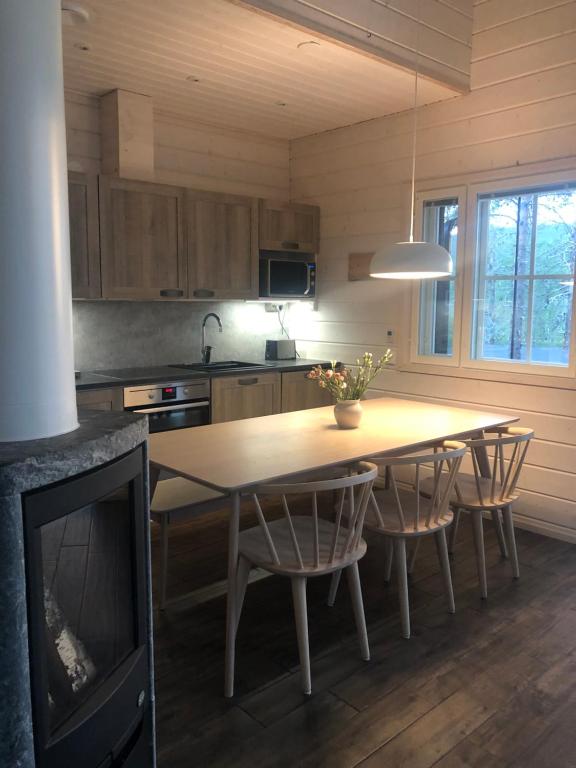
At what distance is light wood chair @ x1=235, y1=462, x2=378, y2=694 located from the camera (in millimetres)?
2197

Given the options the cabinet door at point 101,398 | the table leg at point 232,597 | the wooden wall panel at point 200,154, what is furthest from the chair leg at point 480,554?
the wooden wall panel at point 200,154

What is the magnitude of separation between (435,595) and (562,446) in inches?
52.6

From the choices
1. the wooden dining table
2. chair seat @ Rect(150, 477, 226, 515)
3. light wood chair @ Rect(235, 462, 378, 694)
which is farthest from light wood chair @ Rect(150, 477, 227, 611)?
light wood chair @ Rect(235, 462, 378, 694)

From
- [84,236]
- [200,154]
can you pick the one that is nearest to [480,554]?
[84,236]

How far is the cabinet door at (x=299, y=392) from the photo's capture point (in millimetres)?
4793

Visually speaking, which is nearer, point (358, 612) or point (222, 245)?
point (358, 612)

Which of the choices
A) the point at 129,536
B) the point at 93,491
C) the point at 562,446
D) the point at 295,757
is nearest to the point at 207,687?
the point at 295,757

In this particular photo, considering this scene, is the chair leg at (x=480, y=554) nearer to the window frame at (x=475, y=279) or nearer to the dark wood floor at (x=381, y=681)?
the dark wood floor at (x=381, y=681)

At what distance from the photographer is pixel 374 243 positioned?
188 inches

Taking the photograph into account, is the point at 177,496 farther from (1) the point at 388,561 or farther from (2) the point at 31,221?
(2) the point at 31,221

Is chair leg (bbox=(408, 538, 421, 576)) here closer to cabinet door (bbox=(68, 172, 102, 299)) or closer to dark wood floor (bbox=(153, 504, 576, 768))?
dark wood floor (bbox=(153, 504, 576, 768))

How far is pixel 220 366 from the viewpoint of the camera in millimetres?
4797

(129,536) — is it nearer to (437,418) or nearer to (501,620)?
(501,620)

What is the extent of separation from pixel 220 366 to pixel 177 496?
2039 mm
